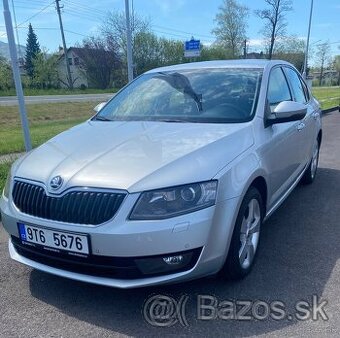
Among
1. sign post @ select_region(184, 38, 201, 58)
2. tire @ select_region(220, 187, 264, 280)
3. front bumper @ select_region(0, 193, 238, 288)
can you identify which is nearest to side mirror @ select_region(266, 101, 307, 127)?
tire @ select_region(220, 187, 264, 280)

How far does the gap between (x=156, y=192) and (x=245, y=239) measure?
0.97 metres

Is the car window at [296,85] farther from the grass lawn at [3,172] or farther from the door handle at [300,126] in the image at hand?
the grass lawn at [3,172]

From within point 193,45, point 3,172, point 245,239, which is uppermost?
point 193,45

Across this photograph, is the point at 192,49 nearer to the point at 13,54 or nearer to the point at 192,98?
the point at 13,54

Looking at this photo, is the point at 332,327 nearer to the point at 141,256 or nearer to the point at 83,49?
the point at 141,256

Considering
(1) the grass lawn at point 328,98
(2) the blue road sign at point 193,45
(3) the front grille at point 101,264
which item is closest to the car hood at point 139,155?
(3) the front grille at point 101,264

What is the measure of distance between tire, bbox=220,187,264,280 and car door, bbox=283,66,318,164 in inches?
62.0

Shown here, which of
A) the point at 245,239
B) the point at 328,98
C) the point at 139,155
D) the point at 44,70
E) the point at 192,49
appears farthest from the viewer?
the point at 44,70

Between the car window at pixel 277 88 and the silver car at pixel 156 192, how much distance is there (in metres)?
0.10

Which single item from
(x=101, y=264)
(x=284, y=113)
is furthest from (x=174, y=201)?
(x=284, y=113)

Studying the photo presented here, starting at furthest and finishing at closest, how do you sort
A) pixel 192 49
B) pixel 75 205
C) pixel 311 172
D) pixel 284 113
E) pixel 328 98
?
pixel 328 98 < pixel 192 49 < pixel 311 172 < pixel 284 113 < pixel 75 205

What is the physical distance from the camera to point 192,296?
A: 2875 millimetres

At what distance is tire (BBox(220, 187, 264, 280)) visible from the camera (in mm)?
2826

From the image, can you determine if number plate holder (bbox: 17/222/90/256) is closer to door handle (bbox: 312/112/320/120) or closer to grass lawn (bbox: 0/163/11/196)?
grass lawn (bbox: 0/163/11/196)
